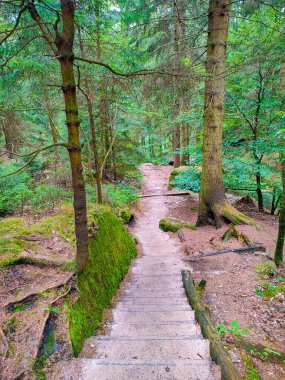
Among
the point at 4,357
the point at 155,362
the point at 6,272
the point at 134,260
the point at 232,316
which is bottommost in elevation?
the point at 134,260

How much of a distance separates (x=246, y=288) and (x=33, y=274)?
3709 mm

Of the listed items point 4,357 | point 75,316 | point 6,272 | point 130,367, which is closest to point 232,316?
point 130,367

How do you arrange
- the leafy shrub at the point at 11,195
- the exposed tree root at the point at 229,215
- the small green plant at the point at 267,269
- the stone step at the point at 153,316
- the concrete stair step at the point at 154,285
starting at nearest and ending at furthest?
the stone step at the point at 153,316, the small green plant at the point at 267,269, the concrete stair step at the point at 154,285, the leafy shrub at the point at 11,195, the exposed tree root at the point at 229,215

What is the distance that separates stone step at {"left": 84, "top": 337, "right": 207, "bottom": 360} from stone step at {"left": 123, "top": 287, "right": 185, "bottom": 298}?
1647 mm

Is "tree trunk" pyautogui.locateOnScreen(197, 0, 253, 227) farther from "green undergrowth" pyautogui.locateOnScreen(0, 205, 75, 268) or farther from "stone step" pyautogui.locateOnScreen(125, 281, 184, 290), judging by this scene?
"green undergrowth" pyautogui.locateOnScreen(0, 205, 75, 268)

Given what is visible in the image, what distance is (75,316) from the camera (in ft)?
9.58

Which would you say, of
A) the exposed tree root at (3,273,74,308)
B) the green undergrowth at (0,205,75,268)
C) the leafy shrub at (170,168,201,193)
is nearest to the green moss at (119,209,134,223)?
the leafy shrub at (170,168,201,193)

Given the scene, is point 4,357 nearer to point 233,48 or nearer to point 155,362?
point 155,362

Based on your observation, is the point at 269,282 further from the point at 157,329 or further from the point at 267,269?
the point at 157,329

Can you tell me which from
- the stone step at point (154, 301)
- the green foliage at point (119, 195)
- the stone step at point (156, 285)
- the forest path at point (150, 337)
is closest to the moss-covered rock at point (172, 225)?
the green foliage at point (119, 195)

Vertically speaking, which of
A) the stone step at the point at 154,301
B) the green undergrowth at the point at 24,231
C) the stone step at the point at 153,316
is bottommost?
the stone step at the point at 154,301

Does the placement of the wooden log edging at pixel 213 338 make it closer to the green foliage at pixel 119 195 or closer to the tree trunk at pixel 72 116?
the tree trunk at pixel 72 116

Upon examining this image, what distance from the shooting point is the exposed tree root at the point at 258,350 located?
259 cm

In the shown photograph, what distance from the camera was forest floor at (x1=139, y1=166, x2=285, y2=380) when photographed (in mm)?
2967
